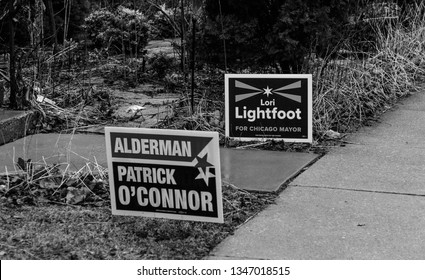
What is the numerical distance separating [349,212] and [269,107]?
1.82m

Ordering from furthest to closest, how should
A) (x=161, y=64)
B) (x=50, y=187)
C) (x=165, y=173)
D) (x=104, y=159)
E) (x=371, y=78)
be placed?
(x=161, y=64)
(x=371, y=78)
(x=104, y=159)
(x=50, y=187)
(x=165, y=173)

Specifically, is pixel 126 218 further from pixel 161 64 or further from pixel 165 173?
pixel 161 64

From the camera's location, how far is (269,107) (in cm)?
670

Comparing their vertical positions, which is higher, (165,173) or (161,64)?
(161,64)

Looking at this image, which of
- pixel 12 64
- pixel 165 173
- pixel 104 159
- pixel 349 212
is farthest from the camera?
pixel 12 64

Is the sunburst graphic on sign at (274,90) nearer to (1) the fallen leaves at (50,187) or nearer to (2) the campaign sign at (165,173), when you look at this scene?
(1) the fallen leaves at (50,187)

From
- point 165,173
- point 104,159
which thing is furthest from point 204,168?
point 104,159

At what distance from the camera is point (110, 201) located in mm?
5168

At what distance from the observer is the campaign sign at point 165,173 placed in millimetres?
4520

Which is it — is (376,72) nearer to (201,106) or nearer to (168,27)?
(201,106)

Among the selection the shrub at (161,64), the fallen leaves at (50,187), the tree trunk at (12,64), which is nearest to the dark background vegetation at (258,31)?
the tree trunk at (12,64)

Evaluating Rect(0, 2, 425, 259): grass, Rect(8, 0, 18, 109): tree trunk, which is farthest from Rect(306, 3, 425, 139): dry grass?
Rect(8, 0, 18, 109): tree trunk

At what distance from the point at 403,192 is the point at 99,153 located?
2542 millimetres

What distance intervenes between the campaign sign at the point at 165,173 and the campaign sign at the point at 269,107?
2.15 metres
